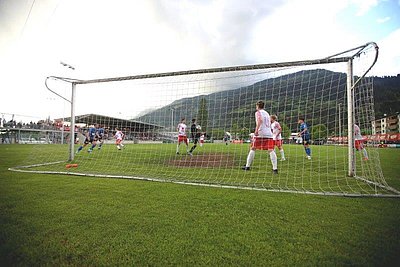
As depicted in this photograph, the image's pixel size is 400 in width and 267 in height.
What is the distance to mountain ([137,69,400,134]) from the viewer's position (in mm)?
5793

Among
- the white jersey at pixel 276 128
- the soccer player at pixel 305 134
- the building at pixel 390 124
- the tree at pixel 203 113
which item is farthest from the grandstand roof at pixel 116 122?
the building at pixel 390 124

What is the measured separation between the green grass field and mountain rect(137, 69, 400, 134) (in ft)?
11.5

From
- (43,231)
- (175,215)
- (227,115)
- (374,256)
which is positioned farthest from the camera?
(227,115)

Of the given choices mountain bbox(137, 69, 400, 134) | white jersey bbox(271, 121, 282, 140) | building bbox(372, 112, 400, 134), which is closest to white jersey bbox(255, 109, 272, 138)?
mountain bbox(137, 69, 400, 134)

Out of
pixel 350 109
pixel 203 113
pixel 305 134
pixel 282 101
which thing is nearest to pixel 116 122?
pixel 203 113

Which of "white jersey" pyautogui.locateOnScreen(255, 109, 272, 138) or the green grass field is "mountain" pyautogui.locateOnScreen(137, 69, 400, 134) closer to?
"white jersey" pyautogui.locateOnScreen(255, 109, 272, 138)

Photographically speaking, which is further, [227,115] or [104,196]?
[227,115]

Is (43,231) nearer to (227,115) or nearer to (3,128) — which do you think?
(227,115)

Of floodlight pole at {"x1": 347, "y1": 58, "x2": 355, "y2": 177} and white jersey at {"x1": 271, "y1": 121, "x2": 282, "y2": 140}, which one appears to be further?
white jersey at {"x1": 271, "y1": 121, "x2": 282, "y2": 140}

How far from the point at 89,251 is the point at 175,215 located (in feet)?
3.22

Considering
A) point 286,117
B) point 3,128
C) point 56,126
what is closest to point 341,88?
point 286,117

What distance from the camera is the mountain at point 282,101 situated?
579 centimetres

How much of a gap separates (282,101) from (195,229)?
598 cm

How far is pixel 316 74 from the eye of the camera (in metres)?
5.85
